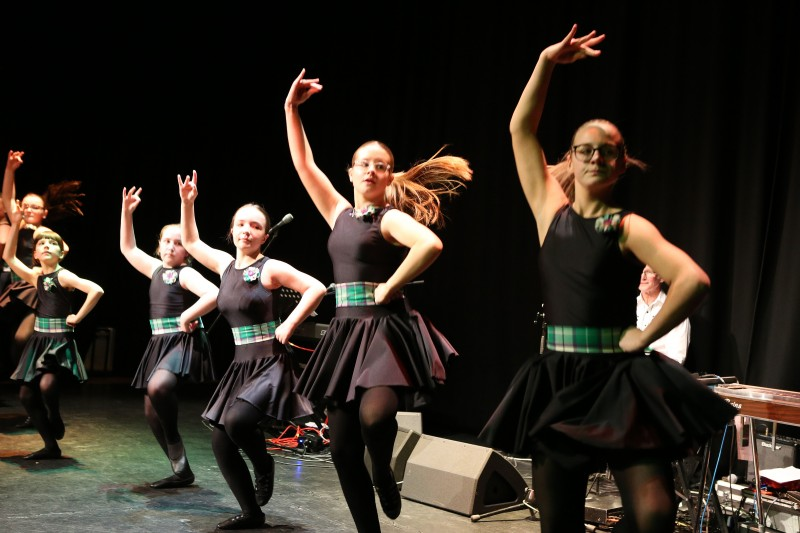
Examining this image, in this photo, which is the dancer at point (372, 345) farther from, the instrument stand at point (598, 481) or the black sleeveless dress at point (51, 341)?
the black sleeveless dress at point (51, 341)

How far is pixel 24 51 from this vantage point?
8.84 meters

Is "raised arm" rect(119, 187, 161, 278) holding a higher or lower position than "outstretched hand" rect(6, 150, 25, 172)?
lower

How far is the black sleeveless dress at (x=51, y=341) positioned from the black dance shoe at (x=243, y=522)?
6.78 feet

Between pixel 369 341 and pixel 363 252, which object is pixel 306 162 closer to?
pixel 363 252

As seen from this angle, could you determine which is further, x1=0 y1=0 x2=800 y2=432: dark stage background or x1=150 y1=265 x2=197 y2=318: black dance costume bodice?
x1=0 y1=0 x2=800 y2=432: dark stage background

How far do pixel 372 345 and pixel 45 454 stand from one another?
3.33 meters

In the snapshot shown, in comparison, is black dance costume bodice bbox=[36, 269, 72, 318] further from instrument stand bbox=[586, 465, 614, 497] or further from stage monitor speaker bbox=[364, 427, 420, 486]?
instrument stand bbox=[586, 465, 614, 497]

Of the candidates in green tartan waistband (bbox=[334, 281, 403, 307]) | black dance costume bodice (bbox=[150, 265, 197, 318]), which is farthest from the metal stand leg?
black dance costume bodice (bbox=[150, 265, 197, 318])

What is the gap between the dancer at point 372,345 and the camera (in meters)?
2.79

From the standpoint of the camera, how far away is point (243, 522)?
3.71 m

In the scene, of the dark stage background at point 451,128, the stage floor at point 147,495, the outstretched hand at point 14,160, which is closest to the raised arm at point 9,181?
the outstretched hand at point 14,160

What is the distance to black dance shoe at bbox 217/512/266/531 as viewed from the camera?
12.1 ft

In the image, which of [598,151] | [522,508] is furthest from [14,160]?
[598,151]

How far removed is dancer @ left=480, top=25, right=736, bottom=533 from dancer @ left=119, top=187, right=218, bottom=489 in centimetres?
258
